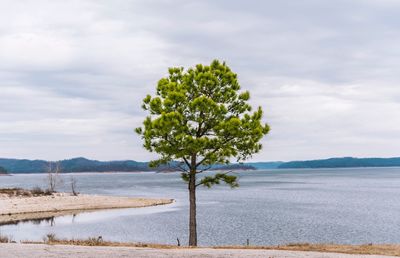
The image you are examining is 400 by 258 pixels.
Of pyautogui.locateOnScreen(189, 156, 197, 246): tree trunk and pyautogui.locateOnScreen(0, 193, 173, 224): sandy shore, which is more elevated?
pyautogui.locateOnScreen(189, 156, 197, 246): tree trunk

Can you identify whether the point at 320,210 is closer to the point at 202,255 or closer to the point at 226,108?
the point at 226,108

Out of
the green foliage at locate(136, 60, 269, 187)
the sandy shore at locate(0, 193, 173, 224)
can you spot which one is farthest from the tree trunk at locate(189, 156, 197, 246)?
the sandy shore at locate(0, 193, 173, 224)

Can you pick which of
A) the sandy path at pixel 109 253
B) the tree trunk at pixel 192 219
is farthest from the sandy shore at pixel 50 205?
the sandy path at pixel 109 253

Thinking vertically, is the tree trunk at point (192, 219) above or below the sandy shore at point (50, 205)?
above

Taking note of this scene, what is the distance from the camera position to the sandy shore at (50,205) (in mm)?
75562

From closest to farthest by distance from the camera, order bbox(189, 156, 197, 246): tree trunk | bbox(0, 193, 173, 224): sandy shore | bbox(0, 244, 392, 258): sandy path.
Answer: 1. bbox(0, 244, 392, 258): sandy path
2. bbox(189, 156, 197, 246): tree trunk
3. bbox(0, 193, 173, 224): sandy shore

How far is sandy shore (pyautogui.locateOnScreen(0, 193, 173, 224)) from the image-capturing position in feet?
248

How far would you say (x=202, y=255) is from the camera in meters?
23.3

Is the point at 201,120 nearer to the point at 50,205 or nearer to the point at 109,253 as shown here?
the point at 109,253

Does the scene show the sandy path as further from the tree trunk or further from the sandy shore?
the sandy shore

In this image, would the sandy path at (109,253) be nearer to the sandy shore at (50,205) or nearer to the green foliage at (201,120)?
the green foliage at (201,120)

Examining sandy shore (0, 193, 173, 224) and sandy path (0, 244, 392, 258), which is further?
sandy shore (0, 193, 173, 224)

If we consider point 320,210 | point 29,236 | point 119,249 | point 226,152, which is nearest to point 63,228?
point 29,236

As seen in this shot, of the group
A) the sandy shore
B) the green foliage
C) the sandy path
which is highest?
the green foliage
